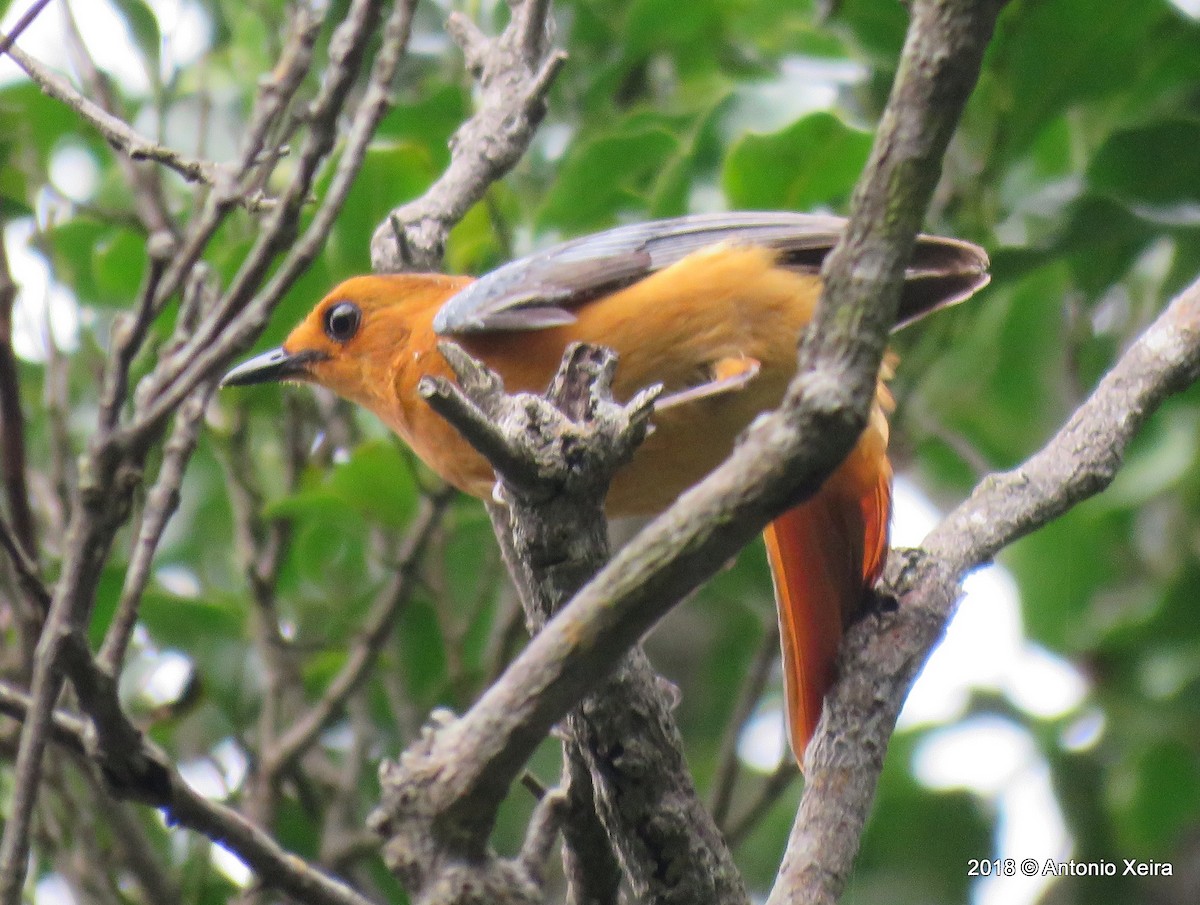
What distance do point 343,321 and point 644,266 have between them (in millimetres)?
889

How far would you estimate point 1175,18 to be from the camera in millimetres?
4426

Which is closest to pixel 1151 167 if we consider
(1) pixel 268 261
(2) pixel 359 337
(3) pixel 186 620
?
(2) pixel 359 337

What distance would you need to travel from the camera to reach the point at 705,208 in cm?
412

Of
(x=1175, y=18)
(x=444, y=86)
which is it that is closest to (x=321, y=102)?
(x=444, y=86)

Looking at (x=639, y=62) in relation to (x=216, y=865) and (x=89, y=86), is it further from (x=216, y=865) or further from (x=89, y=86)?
(x=216, y=865)

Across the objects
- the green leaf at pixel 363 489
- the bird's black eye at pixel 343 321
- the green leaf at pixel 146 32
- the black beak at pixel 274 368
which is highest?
the green leaf at pixel 146 32

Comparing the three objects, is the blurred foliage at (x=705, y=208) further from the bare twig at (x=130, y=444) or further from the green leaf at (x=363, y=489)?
the bare twig at (x=130, y=444)

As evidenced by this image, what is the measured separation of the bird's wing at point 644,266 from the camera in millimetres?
3350

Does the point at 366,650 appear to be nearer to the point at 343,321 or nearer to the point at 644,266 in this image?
the point at 343,321

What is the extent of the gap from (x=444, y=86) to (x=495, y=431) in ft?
8.71

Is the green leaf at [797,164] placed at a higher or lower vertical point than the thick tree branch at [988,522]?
higher

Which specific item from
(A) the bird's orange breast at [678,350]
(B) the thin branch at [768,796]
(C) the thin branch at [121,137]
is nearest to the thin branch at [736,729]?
(B) the thin branch at [768,796]

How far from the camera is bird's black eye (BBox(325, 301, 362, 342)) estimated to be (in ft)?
13.0

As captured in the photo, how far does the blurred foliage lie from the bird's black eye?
28 centimetres
